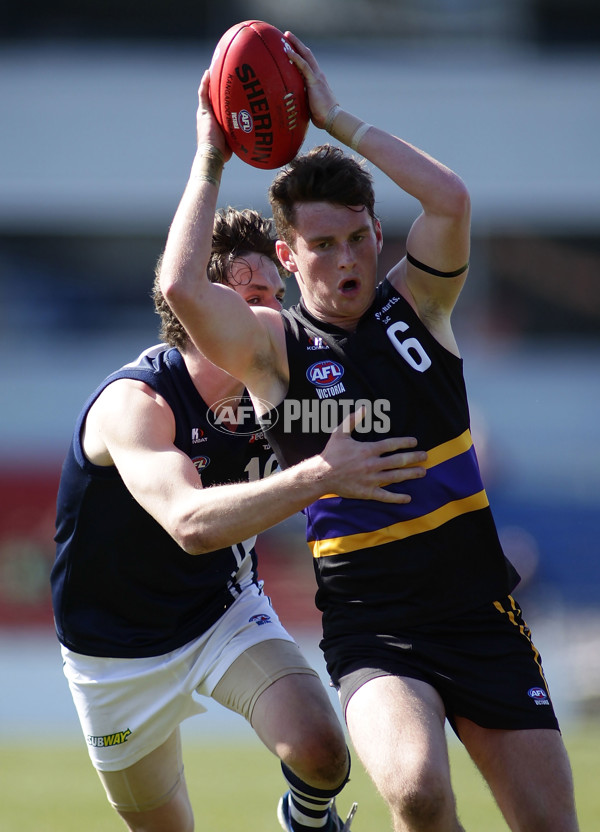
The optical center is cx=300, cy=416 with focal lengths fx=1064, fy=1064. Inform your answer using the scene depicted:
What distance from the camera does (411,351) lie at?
11.5 feet

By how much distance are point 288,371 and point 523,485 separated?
11239mm

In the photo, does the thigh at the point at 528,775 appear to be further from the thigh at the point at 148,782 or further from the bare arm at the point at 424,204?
the thigh at the point at 148,782

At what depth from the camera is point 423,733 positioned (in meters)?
3.08

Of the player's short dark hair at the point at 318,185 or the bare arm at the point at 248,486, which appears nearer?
the bare arm at the point at 248,486

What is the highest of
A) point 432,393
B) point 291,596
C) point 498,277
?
point 432,393

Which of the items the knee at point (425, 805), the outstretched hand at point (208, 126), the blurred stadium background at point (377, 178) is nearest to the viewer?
the knee at point (425, 805)

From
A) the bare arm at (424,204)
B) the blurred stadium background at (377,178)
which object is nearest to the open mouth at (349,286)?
the bare arm at (424,204)

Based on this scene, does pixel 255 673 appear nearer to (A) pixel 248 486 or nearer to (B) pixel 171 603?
(B) pixel 171 603

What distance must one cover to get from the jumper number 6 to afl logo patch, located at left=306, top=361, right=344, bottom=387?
0.20m

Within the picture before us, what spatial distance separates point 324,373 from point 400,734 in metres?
1.16

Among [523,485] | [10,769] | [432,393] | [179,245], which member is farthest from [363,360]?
[523,485]

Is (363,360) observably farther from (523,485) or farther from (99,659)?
(523,485)

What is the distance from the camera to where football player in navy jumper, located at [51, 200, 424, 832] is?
3.85m

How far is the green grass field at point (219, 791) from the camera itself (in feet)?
19.1
